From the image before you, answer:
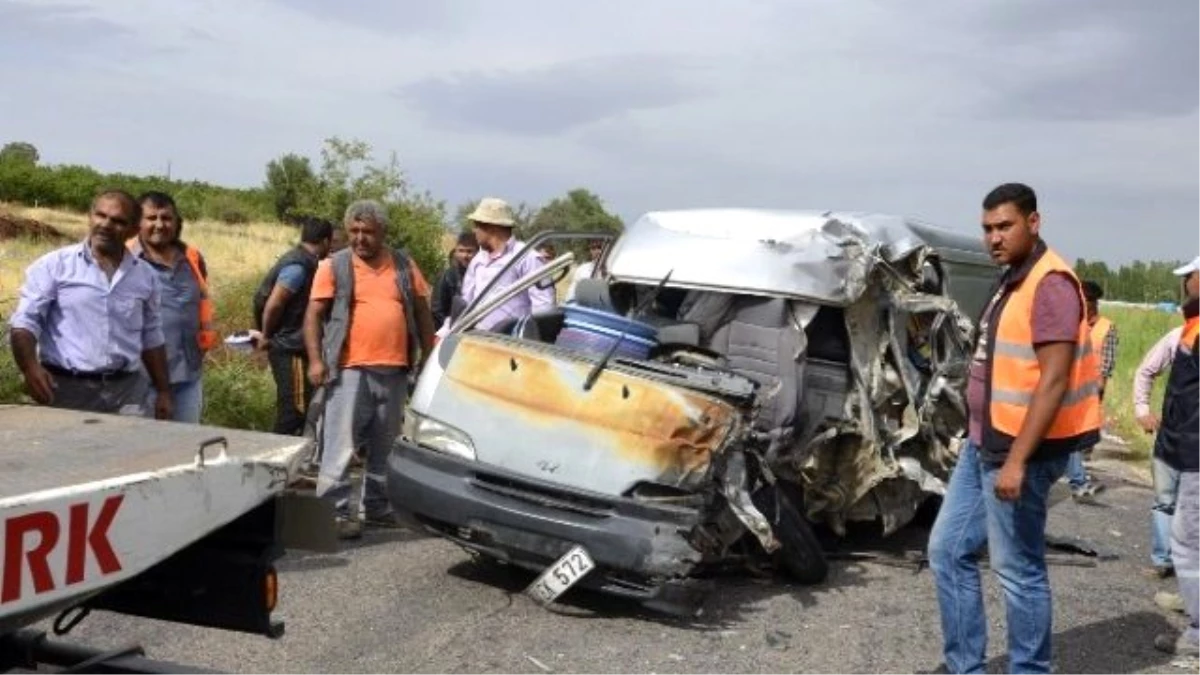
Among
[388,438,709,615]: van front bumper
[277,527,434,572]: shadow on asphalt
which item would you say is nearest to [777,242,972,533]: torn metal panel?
[388,438,709,615]: van front bumper

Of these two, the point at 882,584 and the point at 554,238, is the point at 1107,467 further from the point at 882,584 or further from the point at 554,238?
the point at 554,238

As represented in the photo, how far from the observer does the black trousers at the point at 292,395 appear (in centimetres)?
805

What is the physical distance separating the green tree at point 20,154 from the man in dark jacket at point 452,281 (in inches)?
1382

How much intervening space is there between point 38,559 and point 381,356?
4.63 m

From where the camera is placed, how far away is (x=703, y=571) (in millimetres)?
6535

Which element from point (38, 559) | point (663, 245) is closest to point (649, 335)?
point (663, 245)

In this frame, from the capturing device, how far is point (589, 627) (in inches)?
224

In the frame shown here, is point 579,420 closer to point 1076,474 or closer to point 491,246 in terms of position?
point 491,246

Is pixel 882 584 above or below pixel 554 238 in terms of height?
below

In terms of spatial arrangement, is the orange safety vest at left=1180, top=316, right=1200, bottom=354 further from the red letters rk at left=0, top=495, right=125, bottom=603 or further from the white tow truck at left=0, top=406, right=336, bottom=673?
the red letters rk at left=0, top=495, right=125, bottom=603

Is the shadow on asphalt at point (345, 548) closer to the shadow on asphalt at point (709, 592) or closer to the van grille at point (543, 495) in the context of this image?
the shadow on asphalt at point (709, 592)

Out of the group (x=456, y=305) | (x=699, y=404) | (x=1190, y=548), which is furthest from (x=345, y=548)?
(x=1190, y=548)

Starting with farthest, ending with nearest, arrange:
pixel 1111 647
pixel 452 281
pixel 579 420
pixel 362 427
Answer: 1. pixel 452 281
2. pixel 362 427
3. pixel 1111 647
4. pixel 579 420

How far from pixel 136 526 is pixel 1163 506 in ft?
19.9
